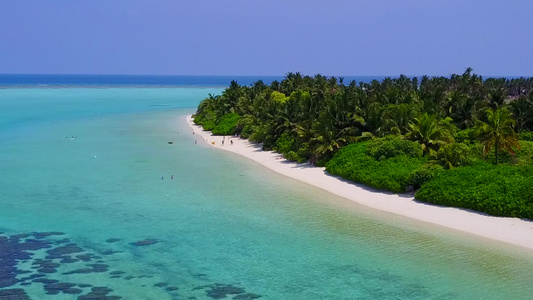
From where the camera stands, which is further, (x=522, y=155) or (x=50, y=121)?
(x=50, y=121)

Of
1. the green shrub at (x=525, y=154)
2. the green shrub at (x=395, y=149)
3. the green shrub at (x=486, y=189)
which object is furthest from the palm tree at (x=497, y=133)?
the green shrub at (x=395, y=149)

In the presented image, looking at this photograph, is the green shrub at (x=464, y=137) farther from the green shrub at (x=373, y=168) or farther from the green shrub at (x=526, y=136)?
the green shrub at (x=373, y=168)

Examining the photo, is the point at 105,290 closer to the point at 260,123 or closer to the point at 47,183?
the point at 47,183

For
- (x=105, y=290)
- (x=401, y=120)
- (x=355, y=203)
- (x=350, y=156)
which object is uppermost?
(x=401, y=120)

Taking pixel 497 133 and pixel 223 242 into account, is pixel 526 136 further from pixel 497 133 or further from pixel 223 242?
pixel 223 242

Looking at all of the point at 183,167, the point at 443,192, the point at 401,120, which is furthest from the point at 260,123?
the point at 443,192

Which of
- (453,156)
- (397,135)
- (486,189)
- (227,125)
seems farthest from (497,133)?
(227,125)

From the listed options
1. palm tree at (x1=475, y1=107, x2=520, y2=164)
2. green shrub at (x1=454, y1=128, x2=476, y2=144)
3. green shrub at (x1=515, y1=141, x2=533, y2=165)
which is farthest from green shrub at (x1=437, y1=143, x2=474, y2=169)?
green shrub at (x1=454, y1=128, x2=476, y2=144)
